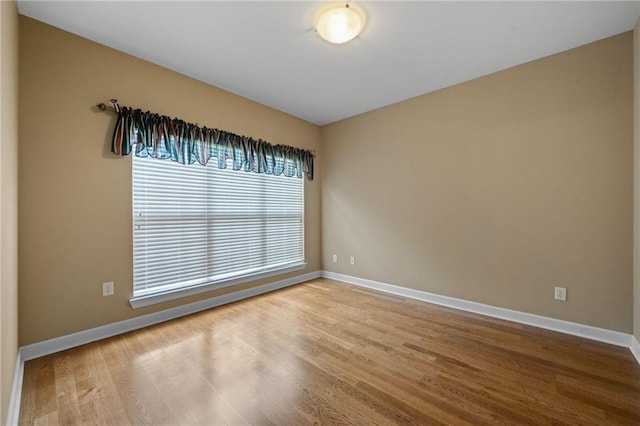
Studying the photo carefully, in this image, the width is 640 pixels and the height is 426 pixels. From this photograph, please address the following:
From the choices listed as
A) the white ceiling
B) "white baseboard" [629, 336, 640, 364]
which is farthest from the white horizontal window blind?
"white baseboard" [629, 336, 640, 364]

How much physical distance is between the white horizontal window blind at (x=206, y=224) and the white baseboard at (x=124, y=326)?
0.77ft

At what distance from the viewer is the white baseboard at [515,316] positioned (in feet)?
7.44

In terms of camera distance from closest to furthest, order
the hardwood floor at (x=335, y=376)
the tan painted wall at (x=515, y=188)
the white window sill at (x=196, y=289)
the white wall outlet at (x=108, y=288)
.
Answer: the hardwood floor at (x=335, y=376), the tan painted wall at (x=515, y=188), the white wall outlet at (x=108, y=288), the white window sill at (x=196, y=289)

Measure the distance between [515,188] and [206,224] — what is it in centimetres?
343

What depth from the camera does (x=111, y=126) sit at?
7.91ft

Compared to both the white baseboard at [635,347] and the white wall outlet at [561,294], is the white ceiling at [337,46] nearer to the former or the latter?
the white wall outlet at [561,294]

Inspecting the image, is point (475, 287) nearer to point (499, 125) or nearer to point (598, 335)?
point (598, 335)

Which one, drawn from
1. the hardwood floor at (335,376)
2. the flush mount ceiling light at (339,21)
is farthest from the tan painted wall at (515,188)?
the flush mount ceiling light at (339,21)

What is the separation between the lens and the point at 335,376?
1823 millimetres

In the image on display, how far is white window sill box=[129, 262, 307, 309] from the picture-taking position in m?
2.56

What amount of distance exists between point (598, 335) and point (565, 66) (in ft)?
8.08

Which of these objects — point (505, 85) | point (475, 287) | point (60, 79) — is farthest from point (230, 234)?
point (505, 85)

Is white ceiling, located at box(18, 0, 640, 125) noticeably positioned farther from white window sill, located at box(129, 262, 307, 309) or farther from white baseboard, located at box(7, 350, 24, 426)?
white baseboard, located at box(7, 350, 24, 426)

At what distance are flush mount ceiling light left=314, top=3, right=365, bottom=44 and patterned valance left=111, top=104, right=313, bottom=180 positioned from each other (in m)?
1.69
